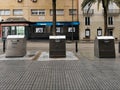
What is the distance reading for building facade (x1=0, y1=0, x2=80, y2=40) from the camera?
65.8 meters

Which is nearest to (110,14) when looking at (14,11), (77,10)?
(77,10)

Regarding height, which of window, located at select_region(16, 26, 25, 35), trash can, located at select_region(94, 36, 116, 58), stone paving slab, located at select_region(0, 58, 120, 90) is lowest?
stone paving slab, located at select_region(0, 58, 120, 90)

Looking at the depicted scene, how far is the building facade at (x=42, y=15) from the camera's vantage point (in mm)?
65812

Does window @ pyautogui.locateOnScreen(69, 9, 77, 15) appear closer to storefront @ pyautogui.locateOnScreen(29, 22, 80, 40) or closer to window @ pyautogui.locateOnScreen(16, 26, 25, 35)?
storefront @ pyautogui.locateOnScreen(29, 22, 80, 40)

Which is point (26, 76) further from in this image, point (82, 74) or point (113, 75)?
point (113, 75)

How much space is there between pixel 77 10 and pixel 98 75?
55961 mm

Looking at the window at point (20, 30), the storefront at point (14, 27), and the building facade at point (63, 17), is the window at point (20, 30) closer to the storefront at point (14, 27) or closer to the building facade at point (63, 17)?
the storefront at point (14, 27)

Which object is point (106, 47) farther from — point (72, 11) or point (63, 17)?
point (63, 17)

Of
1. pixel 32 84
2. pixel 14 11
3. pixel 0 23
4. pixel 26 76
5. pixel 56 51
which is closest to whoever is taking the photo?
pixel 32 84

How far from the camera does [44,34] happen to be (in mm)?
65750

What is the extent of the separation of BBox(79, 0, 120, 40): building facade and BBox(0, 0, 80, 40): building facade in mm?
1307

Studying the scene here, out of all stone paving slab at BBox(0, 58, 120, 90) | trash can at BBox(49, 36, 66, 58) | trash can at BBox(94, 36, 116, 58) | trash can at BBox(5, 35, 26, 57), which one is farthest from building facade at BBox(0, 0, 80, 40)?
stone paving slab at BBox(0, 58, 120, 90)

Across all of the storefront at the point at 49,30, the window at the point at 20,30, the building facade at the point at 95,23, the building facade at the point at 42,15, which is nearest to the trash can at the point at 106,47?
the window at the point at 20,30

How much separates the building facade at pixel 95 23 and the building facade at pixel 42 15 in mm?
1307
